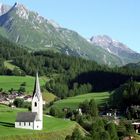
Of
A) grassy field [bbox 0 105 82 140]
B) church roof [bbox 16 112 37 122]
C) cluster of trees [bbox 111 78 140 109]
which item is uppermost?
cluster of trees [bbox 111 78 140 109]

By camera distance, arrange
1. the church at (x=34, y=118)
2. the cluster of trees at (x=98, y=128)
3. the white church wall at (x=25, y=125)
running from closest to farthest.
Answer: the cluster of trees at (x=98, y=128)
the church at (x=34, y=118)
the white church wall at (x=25, y=125)

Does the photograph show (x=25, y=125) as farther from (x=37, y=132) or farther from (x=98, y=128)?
(x=98, y=128)

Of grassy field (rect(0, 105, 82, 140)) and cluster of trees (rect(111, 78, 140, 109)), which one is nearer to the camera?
grassy field (rect(0, 105, 82, 140))

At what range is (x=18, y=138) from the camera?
85000mm

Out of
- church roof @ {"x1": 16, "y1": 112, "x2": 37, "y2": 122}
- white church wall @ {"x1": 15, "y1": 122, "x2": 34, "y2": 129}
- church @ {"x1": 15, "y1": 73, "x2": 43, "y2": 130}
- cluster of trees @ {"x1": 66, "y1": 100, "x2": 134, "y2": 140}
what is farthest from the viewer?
church roof @ {"x1": 16, "y1": 112, "x2": 37, "y2": 122}

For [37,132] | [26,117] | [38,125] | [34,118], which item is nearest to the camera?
[37,132]

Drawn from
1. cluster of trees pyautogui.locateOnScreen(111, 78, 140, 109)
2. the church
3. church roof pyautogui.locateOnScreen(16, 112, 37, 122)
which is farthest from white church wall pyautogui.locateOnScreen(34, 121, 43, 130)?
cluster of trees pyautogui.locateOnScreen(111, 78, 140, 109)

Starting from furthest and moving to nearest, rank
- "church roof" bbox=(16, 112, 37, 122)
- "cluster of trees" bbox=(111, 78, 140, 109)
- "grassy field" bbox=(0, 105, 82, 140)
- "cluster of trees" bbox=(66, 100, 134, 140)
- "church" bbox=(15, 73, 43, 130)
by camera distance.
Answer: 1. "cluster of trees" bbox=(111, 78, 140, 109)
2. "church roof" bbox=(16, 112, 37, 122)
3. "church" bbox=(15, 73, 43, 130)
4. "grassy field" bbox=(0, 105, 82, 140)
5. "cluster of trees" bbox=(66, 100, 134, 140)

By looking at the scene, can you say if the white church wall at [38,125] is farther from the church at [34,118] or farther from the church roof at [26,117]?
the church roof at [26,117]

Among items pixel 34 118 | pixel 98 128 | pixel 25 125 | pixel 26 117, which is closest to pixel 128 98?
pixel 26 117

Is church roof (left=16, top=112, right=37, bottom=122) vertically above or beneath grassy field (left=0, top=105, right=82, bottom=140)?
above

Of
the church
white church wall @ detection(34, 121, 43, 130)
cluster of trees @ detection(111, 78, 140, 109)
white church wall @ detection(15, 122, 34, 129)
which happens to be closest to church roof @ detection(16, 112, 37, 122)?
the church

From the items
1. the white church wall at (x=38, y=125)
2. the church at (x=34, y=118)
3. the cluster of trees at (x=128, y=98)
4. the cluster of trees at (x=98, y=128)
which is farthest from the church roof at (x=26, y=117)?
the cluster of trees at (x=128, y=98)

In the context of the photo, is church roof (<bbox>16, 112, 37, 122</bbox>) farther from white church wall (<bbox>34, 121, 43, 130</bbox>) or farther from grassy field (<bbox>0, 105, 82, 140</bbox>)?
grassy field (<bbox>0, 105, 82, 140</bbox>)
